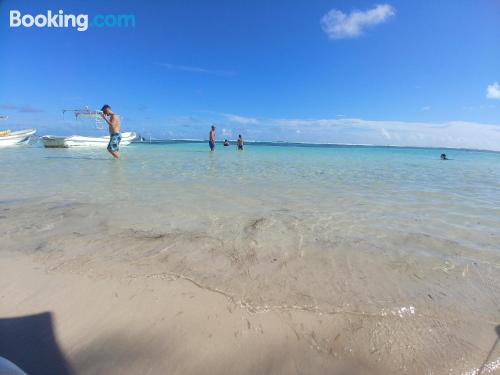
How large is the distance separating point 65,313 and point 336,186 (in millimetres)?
6154

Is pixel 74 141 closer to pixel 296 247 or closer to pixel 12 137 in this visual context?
pixel 12 137

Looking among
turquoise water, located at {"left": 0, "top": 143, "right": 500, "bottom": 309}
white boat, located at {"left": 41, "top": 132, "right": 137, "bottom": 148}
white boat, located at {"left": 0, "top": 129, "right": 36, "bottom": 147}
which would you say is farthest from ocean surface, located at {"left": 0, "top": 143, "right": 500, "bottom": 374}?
white boat, located at {"left": 0, "top": 129, "right": 36, "bottom": 147}

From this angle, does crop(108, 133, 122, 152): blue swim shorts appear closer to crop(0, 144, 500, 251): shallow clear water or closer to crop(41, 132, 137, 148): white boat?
crop(0, 144, 500, 251): shallow clear water

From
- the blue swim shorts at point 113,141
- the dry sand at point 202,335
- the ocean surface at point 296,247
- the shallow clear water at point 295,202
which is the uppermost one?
the blue swim shorts at point 113,141

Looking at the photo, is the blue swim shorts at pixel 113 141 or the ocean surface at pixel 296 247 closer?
the ocean surface at pixel 296 247

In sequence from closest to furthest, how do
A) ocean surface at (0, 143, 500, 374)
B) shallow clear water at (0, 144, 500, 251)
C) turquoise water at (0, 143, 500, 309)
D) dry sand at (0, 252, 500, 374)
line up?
dry sand at (0, 252, 500, 374), ocean surface at (0, 143, 500, 374), turquoise water at (0, 143, 500, 309), shallow clear water at (0, 144, 500, 251)

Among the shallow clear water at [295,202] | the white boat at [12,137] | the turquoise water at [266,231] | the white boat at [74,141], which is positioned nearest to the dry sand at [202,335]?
the turquoise water at [266,231]

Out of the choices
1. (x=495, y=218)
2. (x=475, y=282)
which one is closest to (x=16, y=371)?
(x=475, y=282)

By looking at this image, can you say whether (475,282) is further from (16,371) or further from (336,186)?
(336,186)

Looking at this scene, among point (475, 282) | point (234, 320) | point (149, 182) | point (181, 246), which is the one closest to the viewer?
point (234, 320)

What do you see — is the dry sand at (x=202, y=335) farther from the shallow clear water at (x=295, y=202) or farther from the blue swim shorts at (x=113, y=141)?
the blue swim shorts at (x=113, y=141)

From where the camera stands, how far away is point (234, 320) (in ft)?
5.74

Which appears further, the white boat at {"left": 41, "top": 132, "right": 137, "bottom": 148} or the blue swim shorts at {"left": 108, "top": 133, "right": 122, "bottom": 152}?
the white boat at {"left": 41, "top": 132, "right": 137, "bottom": 148}

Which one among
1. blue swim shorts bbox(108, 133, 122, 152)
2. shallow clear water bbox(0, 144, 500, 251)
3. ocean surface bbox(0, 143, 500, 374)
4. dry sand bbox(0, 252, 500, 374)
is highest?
blue swim shorts bbox(108, 133, 122, 152)
